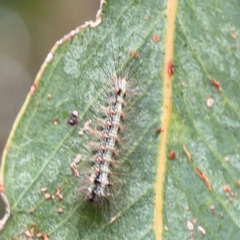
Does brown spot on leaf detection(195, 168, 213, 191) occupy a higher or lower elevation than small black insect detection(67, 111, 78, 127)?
lower

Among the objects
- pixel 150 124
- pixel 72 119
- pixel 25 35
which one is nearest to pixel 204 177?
pixel 150 124

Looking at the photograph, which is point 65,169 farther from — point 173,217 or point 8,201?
point 173,217

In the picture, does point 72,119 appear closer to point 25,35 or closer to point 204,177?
point 204,177

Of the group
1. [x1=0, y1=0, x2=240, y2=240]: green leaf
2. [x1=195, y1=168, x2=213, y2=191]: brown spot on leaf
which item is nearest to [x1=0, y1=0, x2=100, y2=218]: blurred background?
[x1=0, y1=0, x2=240, y2=240]: green leaf

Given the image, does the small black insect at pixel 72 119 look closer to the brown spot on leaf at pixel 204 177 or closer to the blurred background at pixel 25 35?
the brown spot on leaf at pixel 204 177

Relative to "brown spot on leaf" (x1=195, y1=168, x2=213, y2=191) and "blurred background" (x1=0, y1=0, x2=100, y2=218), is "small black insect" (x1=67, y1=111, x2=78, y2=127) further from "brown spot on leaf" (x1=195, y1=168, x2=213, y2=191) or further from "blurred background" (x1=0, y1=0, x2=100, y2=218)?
"blurred background" (x1=0, y1=0, x2=100, y2=218)

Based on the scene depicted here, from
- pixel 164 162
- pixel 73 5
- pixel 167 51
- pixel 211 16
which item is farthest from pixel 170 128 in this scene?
pixel 73 5
